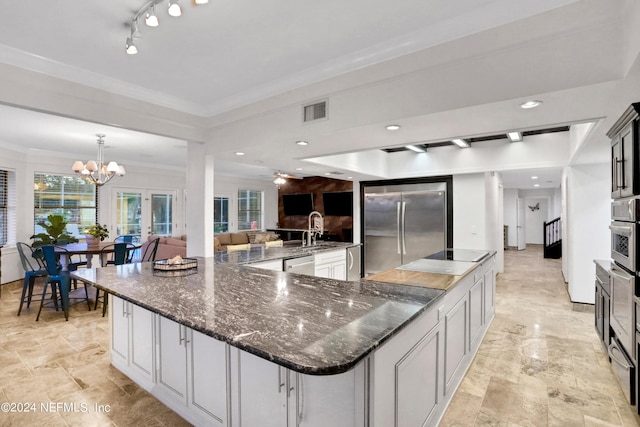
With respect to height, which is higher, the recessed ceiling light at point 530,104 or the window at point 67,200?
the recessed ceiling light at point 530,104

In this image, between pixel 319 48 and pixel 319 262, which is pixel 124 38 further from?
pixel 319 262

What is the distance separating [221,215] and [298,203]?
2.49 meters

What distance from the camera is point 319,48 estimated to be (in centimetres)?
228

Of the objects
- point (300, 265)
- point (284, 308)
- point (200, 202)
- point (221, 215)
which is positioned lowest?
point (300, 265)

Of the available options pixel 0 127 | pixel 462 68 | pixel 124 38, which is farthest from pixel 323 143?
pixel 0 127

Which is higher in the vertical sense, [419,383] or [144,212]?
[144,212]

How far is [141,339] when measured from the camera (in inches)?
96.6

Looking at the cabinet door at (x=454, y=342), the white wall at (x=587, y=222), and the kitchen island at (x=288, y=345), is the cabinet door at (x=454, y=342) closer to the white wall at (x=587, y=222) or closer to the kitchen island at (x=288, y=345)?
the kitchen island at (x=288, y=345)

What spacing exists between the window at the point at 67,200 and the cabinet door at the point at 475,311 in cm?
775

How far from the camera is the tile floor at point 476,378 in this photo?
2.21 meters

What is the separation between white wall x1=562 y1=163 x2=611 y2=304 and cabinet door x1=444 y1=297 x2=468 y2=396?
3.10 meters

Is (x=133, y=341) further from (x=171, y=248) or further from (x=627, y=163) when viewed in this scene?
(x=171, y=248)

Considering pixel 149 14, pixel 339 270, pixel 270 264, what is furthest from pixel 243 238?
pixel 149 14

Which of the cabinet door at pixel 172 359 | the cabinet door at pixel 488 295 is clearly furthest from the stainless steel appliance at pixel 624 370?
the cabinet door at pixel 172 359
